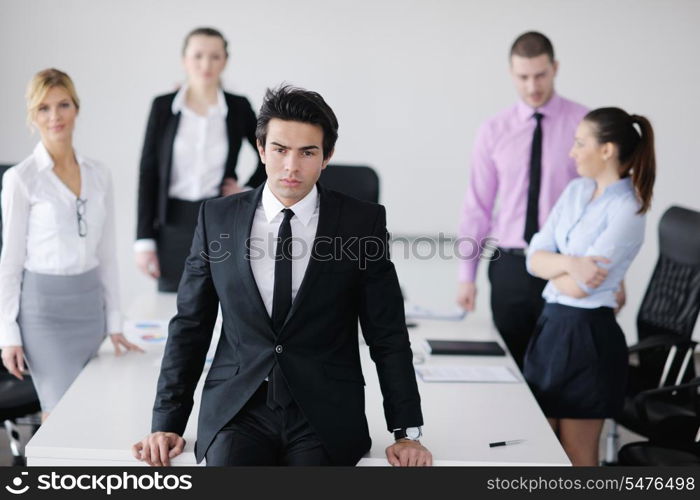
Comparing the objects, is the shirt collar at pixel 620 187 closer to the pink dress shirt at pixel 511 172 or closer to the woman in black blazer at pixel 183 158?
the pink dress shirt at pixel 511 172

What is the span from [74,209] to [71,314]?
347 millimetres

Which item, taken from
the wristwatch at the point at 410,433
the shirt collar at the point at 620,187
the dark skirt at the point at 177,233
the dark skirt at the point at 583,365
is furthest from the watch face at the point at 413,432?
the dark skirt at the point at 177,233

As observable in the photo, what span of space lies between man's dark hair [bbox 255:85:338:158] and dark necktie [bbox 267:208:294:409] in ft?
0.68

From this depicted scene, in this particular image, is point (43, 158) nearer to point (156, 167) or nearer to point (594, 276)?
point (156, 167)

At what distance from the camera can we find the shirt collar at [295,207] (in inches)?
78.2

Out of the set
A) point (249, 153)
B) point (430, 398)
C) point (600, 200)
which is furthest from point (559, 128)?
point (249, 153)

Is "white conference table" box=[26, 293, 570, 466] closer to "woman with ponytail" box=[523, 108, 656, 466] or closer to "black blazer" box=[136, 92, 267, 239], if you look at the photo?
"woman with ponytail" box=[523, 108, 656, 466]

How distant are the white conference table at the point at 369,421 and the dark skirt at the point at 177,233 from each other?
809 mm

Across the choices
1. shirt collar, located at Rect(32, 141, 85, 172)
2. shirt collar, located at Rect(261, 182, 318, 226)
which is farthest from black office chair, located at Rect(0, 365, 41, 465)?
shirt collar, located at Rect(261, 182, 318, 226)

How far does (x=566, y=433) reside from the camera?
2881mm

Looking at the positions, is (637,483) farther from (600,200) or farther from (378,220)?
(600,200)

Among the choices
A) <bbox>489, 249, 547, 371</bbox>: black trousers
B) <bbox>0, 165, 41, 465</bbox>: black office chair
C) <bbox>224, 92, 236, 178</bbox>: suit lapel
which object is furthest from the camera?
<bbox>224, 92, 236, 178</bbox>: suit lapel

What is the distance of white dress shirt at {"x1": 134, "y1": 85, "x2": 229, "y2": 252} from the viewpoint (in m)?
3.65

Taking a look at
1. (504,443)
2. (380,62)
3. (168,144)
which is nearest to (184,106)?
(168,144)
